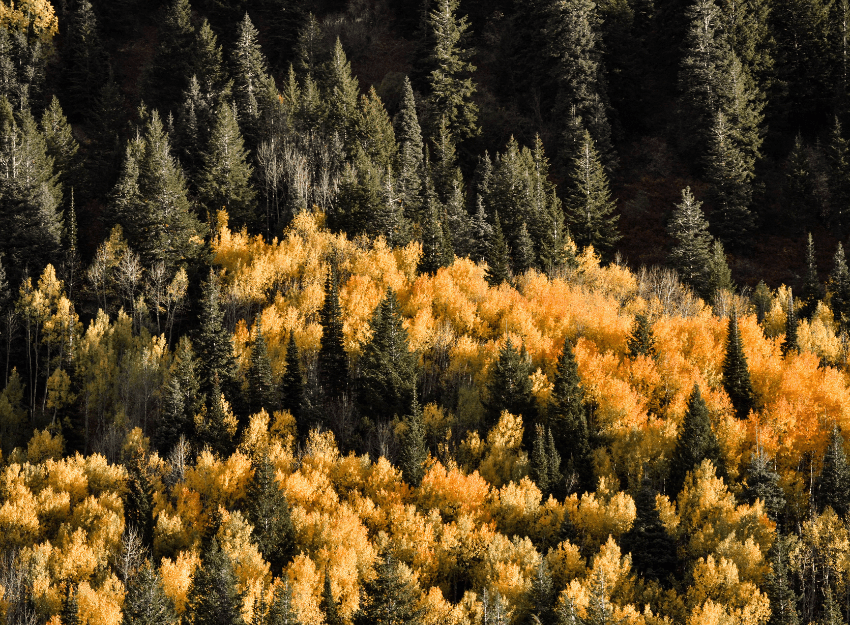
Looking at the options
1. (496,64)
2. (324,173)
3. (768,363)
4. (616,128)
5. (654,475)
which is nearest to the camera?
(654,475)

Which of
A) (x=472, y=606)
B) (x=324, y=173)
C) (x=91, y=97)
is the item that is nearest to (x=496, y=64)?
(x=324, y=173)

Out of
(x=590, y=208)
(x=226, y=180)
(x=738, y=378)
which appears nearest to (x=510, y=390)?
(x=738, y=378)

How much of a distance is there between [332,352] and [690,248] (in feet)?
104

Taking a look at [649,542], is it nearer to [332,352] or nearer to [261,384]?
[332,352]

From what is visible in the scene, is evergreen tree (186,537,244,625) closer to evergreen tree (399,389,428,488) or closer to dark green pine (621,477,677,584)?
evergreen tree (399,389,428,488)

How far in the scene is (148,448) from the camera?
65.7 meters

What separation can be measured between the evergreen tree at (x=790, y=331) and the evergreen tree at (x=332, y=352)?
1402 inches

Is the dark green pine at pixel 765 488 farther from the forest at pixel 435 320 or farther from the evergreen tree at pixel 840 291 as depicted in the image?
the evergreen tree at pixel 840 291

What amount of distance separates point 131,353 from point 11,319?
35.9ft

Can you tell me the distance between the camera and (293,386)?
6775 centimetres

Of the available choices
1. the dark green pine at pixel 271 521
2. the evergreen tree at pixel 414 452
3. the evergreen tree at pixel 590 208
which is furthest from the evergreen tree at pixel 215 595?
the evergreen tree at pixel 590 208

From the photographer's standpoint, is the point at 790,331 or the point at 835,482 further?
the point at 790,331

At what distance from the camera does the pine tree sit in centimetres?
8231

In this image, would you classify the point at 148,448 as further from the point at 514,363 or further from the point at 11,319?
the point at 514,363
